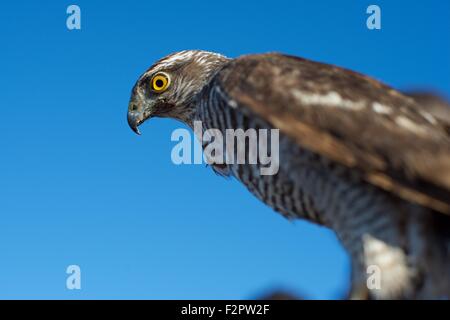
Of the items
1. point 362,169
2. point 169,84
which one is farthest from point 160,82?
point 362,169

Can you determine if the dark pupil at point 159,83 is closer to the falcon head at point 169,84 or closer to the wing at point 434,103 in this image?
the falcon head at point 169,84

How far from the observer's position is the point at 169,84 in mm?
8156

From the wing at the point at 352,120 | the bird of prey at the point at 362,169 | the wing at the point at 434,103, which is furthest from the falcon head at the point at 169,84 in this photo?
the wing at the point at 434,103

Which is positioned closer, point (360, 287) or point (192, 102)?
point (360, 287)

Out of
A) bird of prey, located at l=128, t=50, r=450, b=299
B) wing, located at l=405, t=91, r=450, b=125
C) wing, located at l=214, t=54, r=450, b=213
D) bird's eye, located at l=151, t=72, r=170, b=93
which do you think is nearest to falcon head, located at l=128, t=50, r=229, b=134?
bird's eye, located at l=151, t=72, r=170, b=93

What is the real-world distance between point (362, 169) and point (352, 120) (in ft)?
1.82
